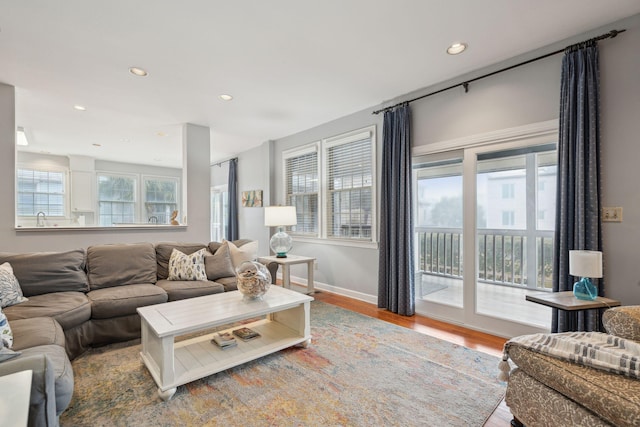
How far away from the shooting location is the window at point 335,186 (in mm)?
4258

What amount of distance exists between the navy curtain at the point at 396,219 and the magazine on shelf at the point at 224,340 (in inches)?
79.5

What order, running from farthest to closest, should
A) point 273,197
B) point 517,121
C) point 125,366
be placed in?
point 273,197, point 517,121, point 125,366

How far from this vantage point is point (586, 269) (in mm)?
2082

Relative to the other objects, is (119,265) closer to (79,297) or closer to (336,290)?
(79,297)

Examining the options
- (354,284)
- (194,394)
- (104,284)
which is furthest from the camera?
(354,284)

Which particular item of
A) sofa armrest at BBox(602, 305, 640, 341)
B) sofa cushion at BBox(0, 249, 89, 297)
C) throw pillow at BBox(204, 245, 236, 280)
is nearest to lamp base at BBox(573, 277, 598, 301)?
sofa armrest at BBox(602, 305, 640, 341)

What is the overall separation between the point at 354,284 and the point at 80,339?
10.2 ft

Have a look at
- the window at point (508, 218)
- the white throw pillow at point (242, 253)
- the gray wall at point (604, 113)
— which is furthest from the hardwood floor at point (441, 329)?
the white throw pillow at point (242, 253)

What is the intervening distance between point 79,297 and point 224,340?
141 cm

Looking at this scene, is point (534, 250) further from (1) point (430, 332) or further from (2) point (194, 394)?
(2) point (194, 394)

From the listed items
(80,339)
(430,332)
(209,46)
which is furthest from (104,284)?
(430,332)

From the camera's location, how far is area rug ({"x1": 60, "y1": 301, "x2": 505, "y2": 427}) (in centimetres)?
174

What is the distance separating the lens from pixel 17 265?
2.65 metres

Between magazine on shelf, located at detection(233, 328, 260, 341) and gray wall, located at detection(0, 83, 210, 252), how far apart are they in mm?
2520
